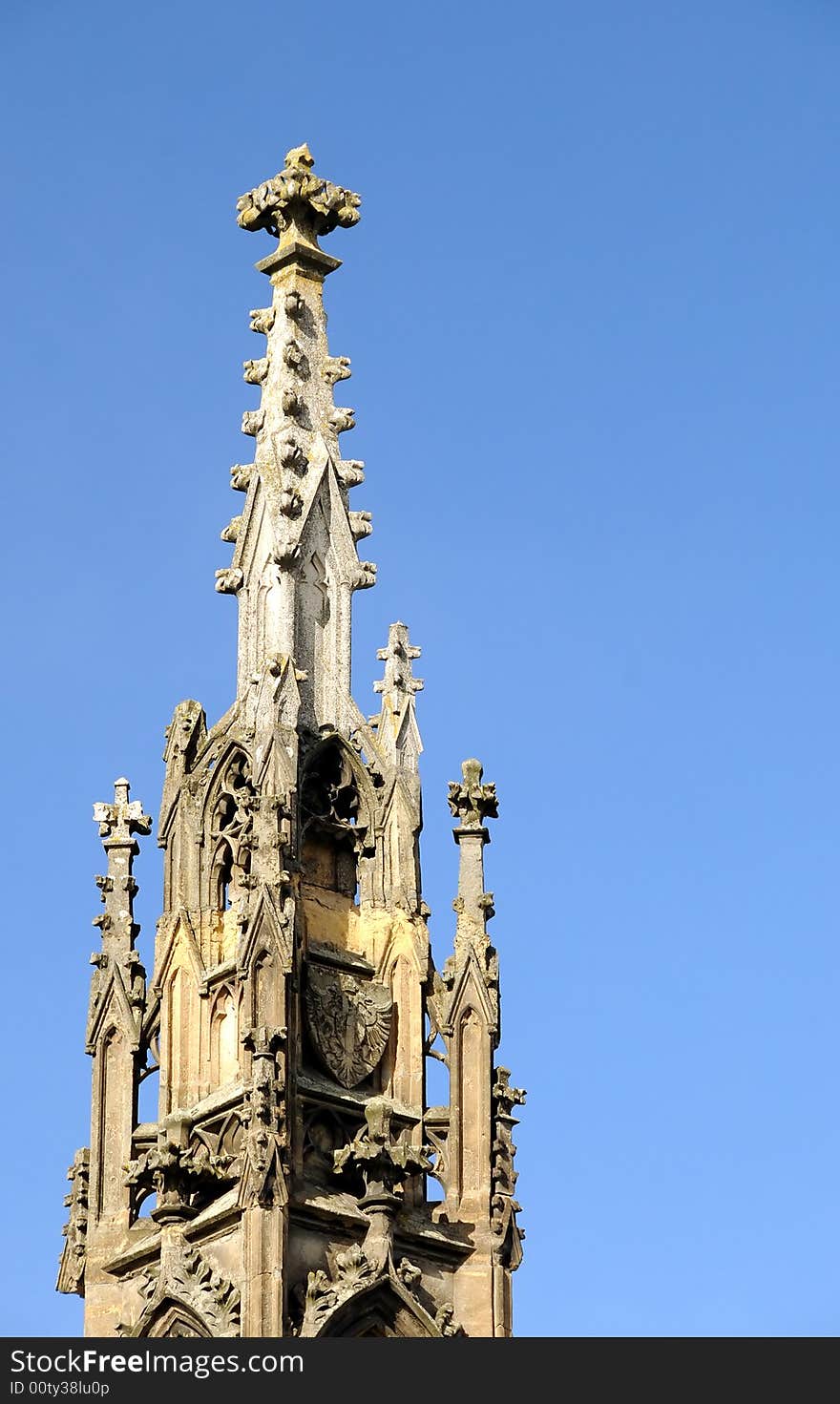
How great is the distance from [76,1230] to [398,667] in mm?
7222

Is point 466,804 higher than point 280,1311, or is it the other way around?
point 466,804

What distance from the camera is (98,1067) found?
5909 centimetres

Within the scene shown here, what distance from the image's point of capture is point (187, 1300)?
55875mm

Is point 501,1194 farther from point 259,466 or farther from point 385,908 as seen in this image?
point 259,466

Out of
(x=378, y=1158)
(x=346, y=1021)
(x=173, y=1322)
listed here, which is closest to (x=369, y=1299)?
(x=378, y=1158)

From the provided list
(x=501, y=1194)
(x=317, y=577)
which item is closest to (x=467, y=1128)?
(x=501, y=1194)

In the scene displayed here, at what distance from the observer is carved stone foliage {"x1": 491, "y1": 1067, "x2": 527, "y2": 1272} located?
191 feet

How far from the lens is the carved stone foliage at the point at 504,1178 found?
58.2 meters

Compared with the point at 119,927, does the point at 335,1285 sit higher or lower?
lower

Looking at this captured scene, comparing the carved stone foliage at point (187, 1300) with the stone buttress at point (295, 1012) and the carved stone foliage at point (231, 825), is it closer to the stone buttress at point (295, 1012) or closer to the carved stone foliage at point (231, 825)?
the stone buttress at point (295, 1012)

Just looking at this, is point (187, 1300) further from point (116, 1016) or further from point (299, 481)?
point (299, 481)

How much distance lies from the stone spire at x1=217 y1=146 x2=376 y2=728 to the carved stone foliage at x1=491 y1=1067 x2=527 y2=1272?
14.6 feet

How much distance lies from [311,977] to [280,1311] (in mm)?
4441

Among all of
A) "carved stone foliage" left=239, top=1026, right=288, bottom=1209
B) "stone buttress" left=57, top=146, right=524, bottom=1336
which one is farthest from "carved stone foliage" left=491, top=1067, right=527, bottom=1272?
"carved stone foliage" left=239, top=1026, right=288, bottom=1209
